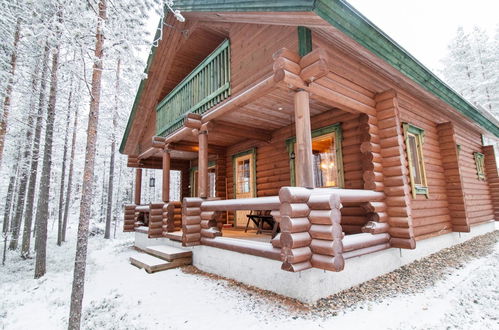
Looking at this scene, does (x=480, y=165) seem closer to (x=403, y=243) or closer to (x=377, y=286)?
(x=403, y=243)

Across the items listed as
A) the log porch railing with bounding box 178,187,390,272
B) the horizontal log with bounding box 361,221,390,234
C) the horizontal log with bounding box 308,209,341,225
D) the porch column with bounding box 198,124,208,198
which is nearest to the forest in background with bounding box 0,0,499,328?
the porch column with bounding box 198,124,208,198

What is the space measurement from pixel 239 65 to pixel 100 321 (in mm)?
5395

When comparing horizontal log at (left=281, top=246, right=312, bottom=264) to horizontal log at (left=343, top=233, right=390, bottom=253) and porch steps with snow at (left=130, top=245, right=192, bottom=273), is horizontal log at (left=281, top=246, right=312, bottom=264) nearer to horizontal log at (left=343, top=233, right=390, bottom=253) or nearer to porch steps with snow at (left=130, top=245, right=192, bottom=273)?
horizontal log at (left=343, top=233, right=390, bottom=253)

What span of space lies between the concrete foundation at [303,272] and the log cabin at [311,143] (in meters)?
0.03

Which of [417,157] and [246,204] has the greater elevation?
[417,157]

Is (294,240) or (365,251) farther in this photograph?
(365,251)

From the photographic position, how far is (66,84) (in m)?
11.1

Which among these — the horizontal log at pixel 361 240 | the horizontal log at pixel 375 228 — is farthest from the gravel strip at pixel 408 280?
the horizontal log at pixel 375 228

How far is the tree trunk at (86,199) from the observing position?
11.1 ft

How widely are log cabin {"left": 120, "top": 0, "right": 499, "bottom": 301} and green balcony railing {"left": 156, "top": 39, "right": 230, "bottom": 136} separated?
52 mm

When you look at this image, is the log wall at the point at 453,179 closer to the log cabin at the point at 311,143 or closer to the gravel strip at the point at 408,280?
the log cabin at the point at 311,143

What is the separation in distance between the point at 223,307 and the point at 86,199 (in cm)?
264

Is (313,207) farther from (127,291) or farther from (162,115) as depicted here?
(162,115)

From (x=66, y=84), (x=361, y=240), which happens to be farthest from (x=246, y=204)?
(x=66, y=84)
